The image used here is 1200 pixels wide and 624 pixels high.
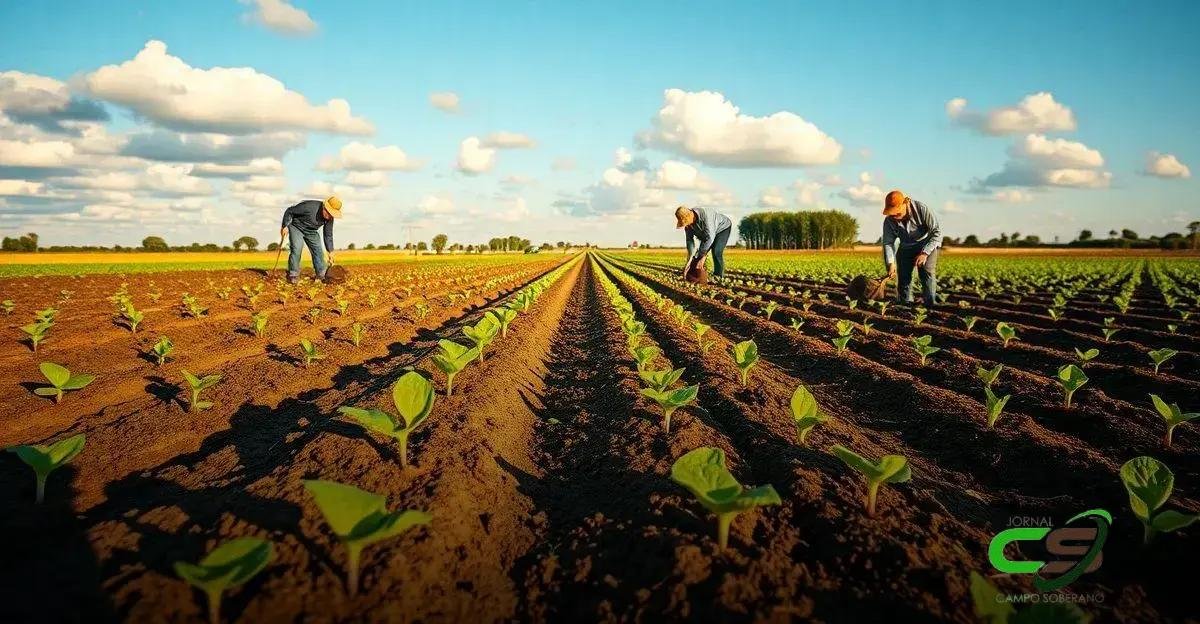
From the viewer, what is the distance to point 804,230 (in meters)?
115

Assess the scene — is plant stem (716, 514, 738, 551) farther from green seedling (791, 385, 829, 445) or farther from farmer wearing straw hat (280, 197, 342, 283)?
farmer wearing straw hat (280, 197, 342, 283)

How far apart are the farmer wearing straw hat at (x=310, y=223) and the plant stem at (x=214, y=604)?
44.1 ft

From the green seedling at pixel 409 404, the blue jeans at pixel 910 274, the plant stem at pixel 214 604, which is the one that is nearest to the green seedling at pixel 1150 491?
the green seedling at pixel 409 404

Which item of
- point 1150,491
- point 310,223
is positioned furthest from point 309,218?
point 1150,491

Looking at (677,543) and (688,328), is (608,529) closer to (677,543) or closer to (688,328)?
(677,543)

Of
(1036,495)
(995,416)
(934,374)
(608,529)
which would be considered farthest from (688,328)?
(608,529)

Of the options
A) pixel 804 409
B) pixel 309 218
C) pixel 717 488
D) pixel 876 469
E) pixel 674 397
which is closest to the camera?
pixel 717 488

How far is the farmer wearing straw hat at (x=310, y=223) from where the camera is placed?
1359cm

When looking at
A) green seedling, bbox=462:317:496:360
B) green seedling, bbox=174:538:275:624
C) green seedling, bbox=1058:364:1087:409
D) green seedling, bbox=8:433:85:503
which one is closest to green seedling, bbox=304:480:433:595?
green seedling, bbox=174:538:275:624

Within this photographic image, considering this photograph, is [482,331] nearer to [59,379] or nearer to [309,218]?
[59,379]

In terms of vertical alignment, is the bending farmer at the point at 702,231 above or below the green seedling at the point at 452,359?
above

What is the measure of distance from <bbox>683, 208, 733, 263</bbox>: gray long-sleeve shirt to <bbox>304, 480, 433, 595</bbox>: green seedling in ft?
40.9

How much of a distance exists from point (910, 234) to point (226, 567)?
11429 mm

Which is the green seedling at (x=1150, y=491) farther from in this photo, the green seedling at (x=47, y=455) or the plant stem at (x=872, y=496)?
the green seedling at (x=47, y=455)
